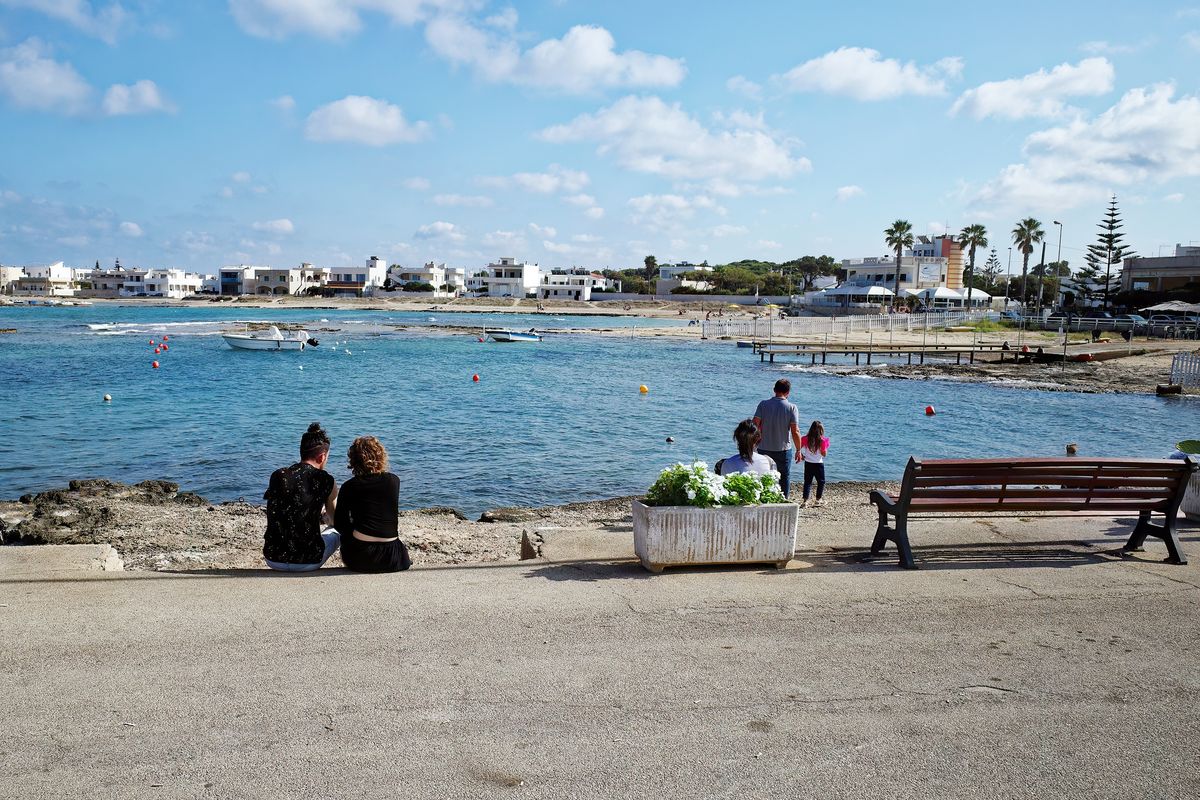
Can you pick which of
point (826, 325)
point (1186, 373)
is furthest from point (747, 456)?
point (826, 325)

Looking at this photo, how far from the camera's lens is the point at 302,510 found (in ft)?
24.6

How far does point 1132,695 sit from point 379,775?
4.26 m

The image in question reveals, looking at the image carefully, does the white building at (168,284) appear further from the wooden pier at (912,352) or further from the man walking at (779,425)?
the man walking at (779,425)

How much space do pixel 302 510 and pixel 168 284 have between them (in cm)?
20004

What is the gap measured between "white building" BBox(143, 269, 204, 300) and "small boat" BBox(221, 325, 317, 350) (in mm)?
133758

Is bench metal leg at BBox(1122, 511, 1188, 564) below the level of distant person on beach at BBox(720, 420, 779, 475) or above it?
below

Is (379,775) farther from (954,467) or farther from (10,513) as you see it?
(10,513)

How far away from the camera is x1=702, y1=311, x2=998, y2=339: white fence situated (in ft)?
246

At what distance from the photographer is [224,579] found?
7.34 metres

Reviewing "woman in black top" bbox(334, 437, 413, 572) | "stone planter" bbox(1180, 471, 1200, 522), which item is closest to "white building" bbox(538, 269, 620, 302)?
"stone planter" bbox(1180, 471, 1200, 522)

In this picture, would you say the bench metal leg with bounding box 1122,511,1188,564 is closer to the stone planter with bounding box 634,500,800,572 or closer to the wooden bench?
the wooden bench

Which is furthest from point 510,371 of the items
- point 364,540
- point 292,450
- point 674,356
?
point 364,540

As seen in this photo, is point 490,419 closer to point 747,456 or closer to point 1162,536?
point 747,456

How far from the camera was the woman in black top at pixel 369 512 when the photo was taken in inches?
289
